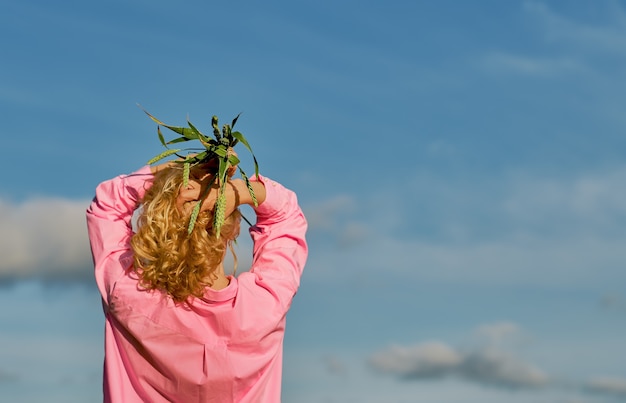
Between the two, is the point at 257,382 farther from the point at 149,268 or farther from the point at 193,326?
the point at 149,268

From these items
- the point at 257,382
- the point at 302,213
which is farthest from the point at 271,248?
the point at 257,382

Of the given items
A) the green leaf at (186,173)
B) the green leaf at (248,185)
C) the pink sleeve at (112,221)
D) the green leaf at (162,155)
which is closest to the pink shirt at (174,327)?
the pink sleeve at (112,221)

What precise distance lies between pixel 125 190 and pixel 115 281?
0.51m

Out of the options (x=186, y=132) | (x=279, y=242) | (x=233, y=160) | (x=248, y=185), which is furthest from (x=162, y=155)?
(x=279, y=242)

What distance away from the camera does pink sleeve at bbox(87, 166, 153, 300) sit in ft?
19.3

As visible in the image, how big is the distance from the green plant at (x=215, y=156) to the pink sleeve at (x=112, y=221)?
0.24 metres

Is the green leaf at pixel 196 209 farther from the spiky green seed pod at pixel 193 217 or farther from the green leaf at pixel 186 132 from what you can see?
the green leaf at pixel 186 132

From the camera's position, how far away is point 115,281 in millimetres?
5793

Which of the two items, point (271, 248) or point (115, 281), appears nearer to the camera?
point (115, 281)

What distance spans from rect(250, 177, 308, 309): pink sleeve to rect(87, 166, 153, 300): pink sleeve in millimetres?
701

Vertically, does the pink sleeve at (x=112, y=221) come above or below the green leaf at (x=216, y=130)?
below

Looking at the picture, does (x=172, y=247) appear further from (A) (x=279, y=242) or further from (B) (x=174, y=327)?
(A) (x=279, y=242)

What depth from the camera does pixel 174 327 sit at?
229 inches

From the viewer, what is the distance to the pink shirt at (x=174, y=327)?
5.81m
